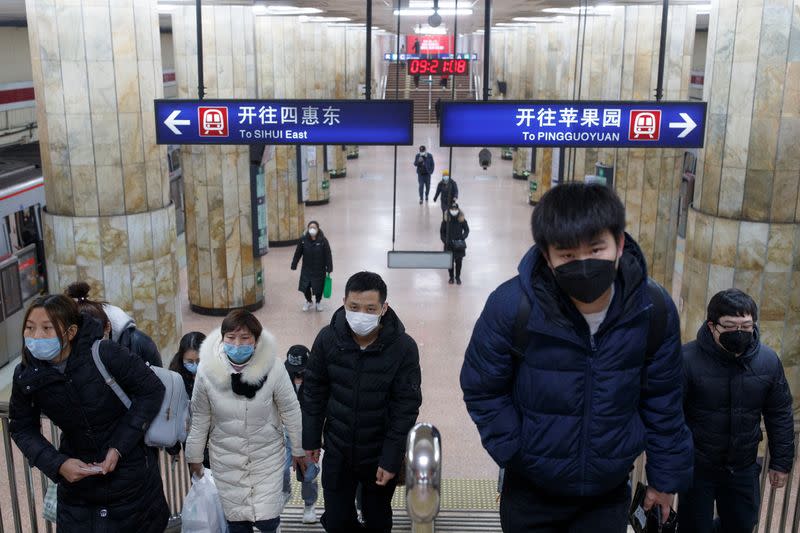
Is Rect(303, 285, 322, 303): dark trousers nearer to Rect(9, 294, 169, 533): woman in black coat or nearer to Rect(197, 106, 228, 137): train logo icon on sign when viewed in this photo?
Rect(197, 106, 228, 137): train logo icon on sign

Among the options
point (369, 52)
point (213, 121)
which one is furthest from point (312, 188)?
point (369, 52)

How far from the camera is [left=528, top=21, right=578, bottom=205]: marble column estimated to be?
17547 millimetres

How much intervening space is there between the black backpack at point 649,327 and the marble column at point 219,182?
9917 mm

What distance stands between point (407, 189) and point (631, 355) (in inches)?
886

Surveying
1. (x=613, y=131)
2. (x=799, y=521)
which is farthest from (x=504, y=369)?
(x=613, y=131)

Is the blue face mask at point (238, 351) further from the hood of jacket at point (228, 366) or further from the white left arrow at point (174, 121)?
the white left arrow at point (174, 121)

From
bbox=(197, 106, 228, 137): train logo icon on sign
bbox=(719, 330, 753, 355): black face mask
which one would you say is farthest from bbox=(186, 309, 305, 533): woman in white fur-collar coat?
bbox=(197, 106, 228, 137): train logo icon on sign

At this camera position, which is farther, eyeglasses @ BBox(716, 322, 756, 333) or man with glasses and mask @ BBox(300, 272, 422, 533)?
man with glasses and mask @ BBox(300, 272, 422, 533)

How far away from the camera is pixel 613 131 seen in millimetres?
6969

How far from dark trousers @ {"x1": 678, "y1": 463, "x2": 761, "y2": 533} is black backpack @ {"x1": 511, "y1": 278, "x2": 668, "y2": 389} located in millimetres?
1570

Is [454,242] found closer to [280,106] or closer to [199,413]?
[280,106]

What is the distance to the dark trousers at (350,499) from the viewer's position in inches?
151

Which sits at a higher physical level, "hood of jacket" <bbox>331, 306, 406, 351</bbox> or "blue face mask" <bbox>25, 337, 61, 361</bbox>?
"blue face mask" <bbox>25, 337, 61, 361</bbox>

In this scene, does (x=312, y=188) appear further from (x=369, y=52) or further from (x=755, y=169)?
(x=755, y=169)
